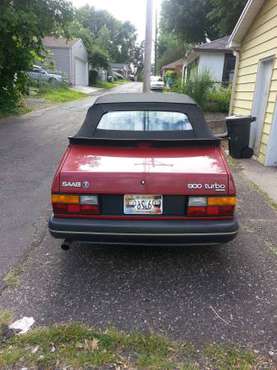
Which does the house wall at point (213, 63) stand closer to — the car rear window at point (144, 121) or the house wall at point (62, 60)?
the house wall at point (62, 60)

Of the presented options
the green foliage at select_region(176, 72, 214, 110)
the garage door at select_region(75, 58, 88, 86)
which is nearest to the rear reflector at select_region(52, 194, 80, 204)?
the green foliage at select_region(176, 72, 214, 110)

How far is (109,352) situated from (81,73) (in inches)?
1686

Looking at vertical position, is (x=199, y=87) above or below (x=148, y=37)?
below

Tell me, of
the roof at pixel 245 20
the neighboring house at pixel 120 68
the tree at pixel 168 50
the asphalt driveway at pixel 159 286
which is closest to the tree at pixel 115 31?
the neighboring house at pixel 120 68

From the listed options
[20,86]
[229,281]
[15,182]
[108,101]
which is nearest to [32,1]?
[20,86]

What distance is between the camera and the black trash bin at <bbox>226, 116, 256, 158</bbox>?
790 cm

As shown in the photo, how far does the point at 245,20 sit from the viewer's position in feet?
29.2

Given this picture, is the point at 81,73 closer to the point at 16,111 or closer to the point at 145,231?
the point at 16,111

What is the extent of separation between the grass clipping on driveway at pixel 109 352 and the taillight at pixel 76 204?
937 mm

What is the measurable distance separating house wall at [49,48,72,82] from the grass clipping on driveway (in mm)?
37605

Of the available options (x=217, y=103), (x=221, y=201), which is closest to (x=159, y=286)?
(x=221, y=201)

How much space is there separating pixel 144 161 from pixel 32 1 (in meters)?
10.9

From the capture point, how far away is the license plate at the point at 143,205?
2922mm

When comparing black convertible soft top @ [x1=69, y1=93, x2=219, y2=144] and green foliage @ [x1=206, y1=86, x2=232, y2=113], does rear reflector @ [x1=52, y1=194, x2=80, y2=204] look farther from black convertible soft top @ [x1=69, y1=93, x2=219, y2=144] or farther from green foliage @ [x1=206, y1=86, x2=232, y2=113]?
Answer: green foliage @ [x1=206, y1=86, x2=232, y2=113]
